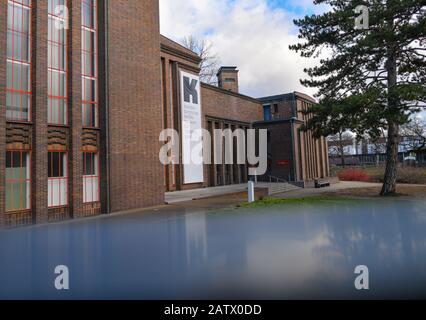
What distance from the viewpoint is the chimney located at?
36562 millimetres

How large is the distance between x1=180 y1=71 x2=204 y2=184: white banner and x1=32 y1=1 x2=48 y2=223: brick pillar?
1074 centimetres

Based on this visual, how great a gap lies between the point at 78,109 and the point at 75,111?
0.19 m

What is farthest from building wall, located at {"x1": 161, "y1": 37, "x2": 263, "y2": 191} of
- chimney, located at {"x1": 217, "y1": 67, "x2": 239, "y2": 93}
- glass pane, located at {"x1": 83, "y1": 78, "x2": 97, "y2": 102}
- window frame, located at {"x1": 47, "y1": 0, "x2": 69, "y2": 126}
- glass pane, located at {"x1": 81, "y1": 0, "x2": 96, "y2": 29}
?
window frame, located at {"x1": 47, "y1": 0, "x2": 69, "y2": 126}

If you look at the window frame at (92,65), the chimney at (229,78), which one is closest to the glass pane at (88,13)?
the window frame at (92,65)

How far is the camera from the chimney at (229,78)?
36.6m

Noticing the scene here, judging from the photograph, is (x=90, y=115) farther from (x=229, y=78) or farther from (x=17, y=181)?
(x=229, y=78)

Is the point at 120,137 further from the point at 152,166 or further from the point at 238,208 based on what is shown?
the point at 238,208

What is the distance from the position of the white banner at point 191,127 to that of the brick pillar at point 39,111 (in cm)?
1074

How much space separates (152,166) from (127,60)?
5.69 meters

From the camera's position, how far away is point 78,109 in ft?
45.4
